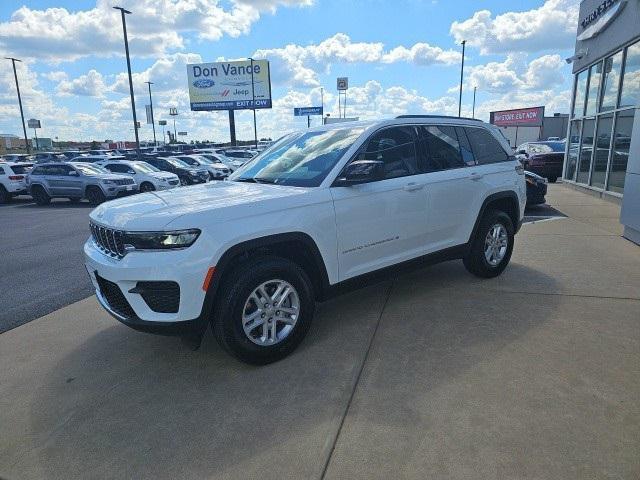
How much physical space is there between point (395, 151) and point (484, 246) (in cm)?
171

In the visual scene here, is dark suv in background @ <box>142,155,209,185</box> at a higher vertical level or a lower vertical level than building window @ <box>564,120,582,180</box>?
lower

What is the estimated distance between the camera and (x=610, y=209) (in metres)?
10.5

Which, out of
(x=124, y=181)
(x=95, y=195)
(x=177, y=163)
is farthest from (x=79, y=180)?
(x=177, y=163)

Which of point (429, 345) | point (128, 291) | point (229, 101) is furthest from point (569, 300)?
point (229, 101)

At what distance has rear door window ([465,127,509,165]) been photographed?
501 cm

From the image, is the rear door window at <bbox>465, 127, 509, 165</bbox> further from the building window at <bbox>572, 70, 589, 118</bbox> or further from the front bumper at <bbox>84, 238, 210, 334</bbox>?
the building window at <bbox>572, 70, 589, 118</bbox>

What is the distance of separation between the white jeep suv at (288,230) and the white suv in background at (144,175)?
1330 cm

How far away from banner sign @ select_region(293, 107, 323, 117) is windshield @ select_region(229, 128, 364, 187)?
206ft

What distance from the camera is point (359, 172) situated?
137 inches

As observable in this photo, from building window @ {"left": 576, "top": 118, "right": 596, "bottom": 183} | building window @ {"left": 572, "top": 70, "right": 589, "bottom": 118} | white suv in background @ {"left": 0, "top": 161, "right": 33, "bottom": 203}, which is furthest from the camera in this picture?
white suv in background @ {"left": 0, "top": 161, "right": 33, "bottom": 203}

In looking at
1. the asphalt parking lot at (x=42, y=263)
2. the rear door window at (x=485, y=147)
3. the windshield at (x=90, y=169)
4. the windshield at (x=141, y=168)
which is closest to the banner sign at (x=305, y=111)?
the windshield at (x=141, y=168)

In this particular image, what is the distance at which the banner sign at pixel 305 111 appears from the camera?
65125 mm

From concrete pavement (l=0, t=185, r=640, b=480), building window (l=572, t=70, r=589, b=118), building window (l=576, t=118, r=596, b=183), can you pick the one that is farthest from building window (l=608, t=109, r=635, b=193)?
concrete pavement (l=0, t=185, r=640, b=480)

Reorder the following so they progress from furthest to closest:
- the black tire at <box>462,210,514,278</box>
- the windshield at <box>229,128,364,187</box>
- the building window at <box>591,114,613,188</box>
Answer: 1. the building window at <box>591,114,613,188</box>
2. the black tire at <box>462,210,514,278</box>
3. the windshield at <box>229,128,364,187</box>
